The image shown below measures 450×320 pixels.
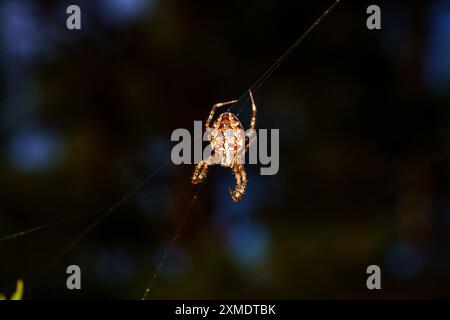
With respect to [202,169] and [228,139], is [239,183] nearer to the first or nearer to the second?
[202,169]

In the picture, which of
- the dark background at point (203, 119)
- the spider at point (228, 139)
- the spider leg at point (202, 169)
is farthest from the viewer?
the dark background at point (203, 119)

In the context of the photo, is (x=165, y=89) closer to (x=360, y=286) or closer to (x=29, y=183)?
(x=29, y=183)

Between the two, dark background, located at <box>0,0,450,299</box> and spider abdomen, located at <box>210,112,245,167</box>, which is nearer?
spider abdomen, located at <box>210,112,245,167</box>

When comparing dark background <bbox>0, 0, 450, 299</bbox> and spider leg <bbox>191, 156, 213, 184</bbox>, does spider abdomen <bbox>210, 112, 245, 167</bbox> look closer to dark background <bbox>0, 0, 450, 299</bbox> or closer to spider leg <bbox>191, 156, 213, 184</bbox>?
spider leg <bbox>191, 156, 213, 184</bbox>

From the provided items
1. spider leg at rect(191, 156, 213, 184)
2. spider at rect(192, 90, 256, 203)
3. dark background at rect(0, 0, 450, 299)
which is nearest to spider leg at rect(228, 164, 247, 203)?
spider at rect(192, 90, 256, 203)

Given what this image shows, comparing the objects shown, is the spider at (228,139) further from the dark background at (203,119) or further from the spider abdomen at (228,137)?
the dark background at (203,119)

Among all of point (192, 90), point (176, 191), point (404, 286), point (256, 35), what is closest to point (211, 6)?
point (256, 35)

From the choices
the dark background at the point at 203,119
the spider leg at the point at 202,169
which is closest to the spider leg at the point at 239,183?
the spider leg at the point at 202,169
